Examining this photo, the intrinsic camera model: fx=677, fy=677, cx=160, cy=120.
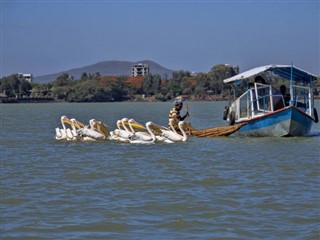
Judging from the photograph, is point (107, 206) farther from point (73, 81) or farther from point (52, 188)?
point (73, 81)

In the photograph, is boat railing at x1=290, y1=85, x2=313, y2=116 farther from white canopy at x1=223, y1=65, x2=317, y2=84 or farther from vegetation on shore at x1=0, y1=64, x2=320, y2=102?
vegetation on shore at x1=0, y1=64, x2=320, y2=102

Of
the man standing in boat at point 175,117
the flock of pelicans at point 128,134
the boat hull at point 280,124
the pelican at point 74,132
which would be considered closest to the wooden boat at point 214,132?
the boat hull at point 280,124

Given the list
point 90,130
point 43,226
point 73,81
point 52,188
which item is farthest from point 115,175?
point 73,81

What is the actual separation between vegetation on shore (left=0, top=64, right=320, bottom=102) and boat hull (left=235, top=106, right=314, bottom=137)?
452 feet

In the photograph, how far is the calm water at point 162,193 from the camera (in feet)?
35.5

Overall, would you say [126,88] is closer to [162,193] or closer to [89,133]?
[89,133]

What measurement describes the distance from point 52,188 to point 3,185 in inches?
50.7

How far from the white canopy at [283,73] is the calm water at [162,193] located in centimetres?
460

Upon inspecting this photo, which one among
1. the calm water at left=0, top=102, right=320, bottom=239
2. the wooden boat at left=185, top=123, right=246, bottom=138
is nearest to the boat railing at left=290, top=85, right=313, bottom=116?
the wooden boat at left=185, top=123, right=246, bottom=138

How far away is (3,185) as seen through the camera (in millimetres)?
15000

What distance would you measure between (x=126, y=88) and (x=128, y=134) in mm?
159691

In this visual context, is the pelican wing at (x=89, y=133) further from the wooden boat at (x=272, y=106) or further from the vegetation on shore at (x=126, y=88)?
the vegetation on shore at (x=126, y=88)

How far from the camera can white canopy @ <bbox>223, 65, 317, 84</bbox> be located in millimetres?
26297

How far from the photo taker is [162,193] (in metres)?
13.7
